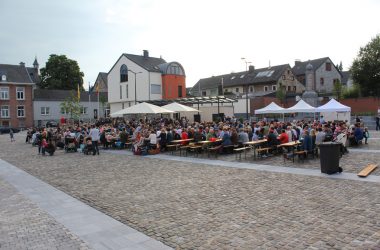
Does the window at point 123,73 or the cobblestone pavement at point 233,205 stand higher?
the window at point 123,73

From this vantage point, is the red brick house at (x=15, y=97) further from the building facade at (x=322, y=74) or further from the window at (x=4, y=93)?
the building facade at (x=322, y=74)

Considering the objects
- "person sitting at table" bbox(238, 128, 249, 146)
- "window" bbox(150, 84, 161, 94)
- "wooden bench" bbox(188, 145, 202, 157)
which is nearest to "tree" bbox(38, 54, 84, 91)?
"window" bbox(150, 84, 161, 94)

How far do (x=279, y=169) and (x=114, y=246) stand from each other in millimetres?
7825

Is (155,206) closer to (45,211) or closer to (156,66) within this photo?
(45,211)

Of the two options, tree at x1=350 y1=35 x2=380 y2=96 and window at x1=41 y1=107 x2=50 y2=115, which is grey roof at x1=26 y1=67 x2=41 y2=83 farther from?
tree at x1=350 y1=35 x2=380 y2=96

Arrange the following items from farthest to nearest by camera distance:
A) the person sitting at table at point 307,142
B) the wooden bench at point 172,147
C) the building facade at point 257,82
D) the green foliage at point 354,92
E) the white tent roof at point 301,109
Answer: the building facade at point 257,82
the green foliage at point 354,92
the white tent roof at point 301,109
the wooden bench at point 172,147
the person sitting at table at point 307,142

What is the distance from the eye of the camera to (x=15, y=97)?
60.8 meters

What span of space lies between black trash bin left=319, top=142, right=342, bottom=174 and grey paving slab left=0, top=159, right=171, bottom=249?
690 cm

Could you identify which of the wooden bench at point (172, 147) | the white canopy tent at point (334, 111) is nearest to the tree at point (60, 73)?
the white canopy tent at point (334, 111)

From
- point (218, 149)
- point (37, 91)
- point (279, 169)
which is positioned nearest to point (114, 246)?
point (279, 169)

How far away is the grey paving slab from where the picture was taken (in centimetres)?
578

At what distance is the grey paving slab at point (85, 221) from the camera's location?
5.78m

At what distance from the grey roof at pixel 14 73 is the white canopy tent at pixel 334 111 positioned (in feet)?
172

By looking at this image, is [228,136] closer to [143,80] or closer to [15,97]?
[143,80]
